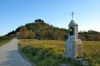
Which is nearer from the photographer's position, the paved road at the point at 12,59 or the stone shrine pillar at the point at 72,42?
the stone shrine pillar at the point at 72,42

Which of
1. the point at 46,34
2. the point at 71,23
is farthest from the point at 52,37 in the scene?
the point at 71,23

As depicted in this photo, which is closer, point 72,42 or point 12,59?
point 72,42

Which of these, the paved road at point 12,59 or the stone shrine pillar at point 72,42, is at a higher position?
the stone shrine pillar at point 72,42

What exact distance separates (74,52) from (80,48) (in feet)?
1.86

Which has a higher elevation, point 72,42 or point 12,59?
point 72,42

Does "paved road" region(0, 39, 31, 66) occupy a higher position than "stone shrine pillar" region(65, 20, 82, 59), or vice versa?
"stone shrine pillar" region(65, 20, 82, 59)

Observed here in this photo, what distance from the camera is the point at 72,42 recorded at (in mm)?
12336

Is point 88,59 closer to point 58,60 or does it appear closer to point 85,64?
point 85,64

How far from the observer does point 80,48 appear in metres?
12.3

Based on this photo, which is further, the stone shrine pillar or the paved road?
the paved road

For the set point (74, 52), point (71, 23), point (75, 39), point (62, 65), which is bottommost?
point (62, 65)

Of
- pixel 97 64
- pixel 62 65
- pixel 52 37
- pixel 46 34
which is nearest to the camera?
pixel 97 64

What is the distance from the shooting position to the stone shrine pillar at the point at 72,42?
39.7 feet

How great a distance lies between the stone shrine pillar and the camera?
1209 cm
